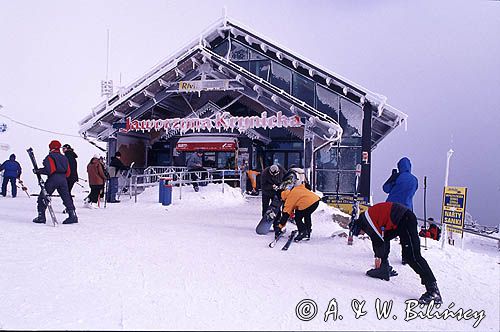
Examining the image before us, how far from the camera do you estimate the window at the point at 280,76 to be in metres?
18.0

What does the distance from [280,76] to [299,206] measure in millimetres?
12204

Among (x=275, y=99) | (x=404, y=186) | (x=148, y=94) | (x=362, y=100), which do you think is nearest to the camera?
(x=404, y=186)

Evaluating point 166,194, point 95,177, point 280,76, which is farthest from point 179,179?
point 280,76

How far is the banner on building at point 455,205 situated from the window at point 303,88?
796cm

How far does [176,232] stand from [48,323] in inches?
179

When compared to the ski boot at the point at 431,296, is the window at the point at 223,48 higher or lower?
higher

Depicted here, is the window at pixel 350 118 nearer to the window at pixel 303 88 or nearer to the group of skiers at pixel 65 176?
the window at pixel 303 88

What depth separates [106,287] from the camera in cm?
414

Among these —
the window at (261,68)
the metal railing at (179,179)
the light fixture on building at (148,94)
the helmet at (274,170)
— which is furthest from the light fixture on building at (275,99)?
the helmet at (274,170)

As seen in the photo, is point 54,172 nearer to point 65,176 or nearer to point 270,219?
point 65,176

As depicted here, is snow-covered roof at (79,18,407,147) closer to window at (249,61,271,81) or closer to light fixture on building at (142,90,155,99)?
light fixture on building at (142,90,155,99)

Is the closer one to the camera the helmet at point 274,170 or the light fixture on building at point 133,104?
the helmet at point 274,170

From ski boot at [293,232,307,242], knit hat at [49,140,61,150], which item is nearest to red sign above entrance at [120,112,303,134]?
ski boot at [293,232,307,242]

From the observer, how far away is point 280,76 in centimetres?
1809
